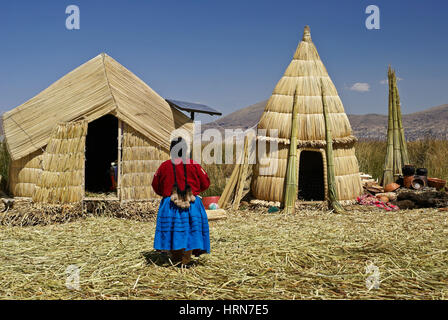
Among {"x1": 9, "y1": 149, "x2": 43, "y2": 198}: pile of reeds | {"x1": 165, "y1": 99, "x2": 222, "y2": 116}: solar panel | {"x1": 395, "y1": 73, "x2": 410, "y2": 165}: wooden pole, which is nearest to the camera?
{"x1": 9, "y1": 149, "x2": 43, "y2": 198}: pile of reeds

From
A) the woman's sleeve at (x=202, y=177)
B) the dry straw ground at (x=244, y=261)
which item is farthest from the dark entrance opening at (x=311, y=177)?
the woman's sleeve at (x=202, y=177)

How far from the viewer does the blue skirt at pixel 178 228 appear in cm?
493

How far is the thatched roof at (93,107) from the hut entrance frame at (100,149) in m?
2.13

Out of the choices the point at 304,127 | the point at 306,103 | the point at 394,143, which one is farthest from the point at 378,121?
the point at 304,127

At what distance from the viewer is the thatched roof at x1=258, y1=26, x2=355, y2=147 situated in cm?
912

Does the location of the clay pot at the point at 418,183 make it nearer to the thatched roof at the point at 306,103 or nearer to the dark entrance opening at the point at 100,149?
the thatched roof at the point at 306,103

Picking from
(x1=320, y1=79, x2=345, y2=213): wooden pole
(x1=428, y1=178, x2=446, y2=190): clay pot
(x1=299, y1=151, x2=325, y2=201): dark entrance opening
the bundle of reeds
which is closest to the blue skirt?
(x1=320, y1=79, x2=345, y2=213): wooden pole

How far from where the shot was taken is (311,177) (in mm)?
11086

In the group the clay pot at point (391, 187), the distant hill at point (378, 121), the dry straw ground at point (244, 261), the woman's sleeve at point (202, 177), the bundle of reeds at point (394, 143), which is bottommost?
the dry straw ground at point (244, 261)

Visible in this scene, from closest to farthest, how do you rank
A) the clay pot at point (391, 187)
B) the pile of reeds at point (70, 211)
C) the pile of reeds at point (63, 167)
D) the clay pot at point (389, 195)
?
1. the pile of reeds at point (70, 211)
2. the pile of reeds at point (63, 167)
3. the clay pot at point (389, 195)
4. the clay pot at point (391, 187)

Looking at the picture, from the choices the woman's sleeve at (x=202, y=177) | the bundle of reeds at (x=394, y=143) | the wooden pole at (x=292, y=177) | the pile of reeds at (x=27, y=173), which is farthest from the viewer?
the bundle of reeds at (x=394, y=143)

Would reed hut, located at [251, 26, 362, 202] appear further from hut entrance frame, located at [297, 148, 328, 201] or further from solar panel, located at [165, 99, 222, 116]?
hut entrance frame, located at [297, 148, 328, 201]
